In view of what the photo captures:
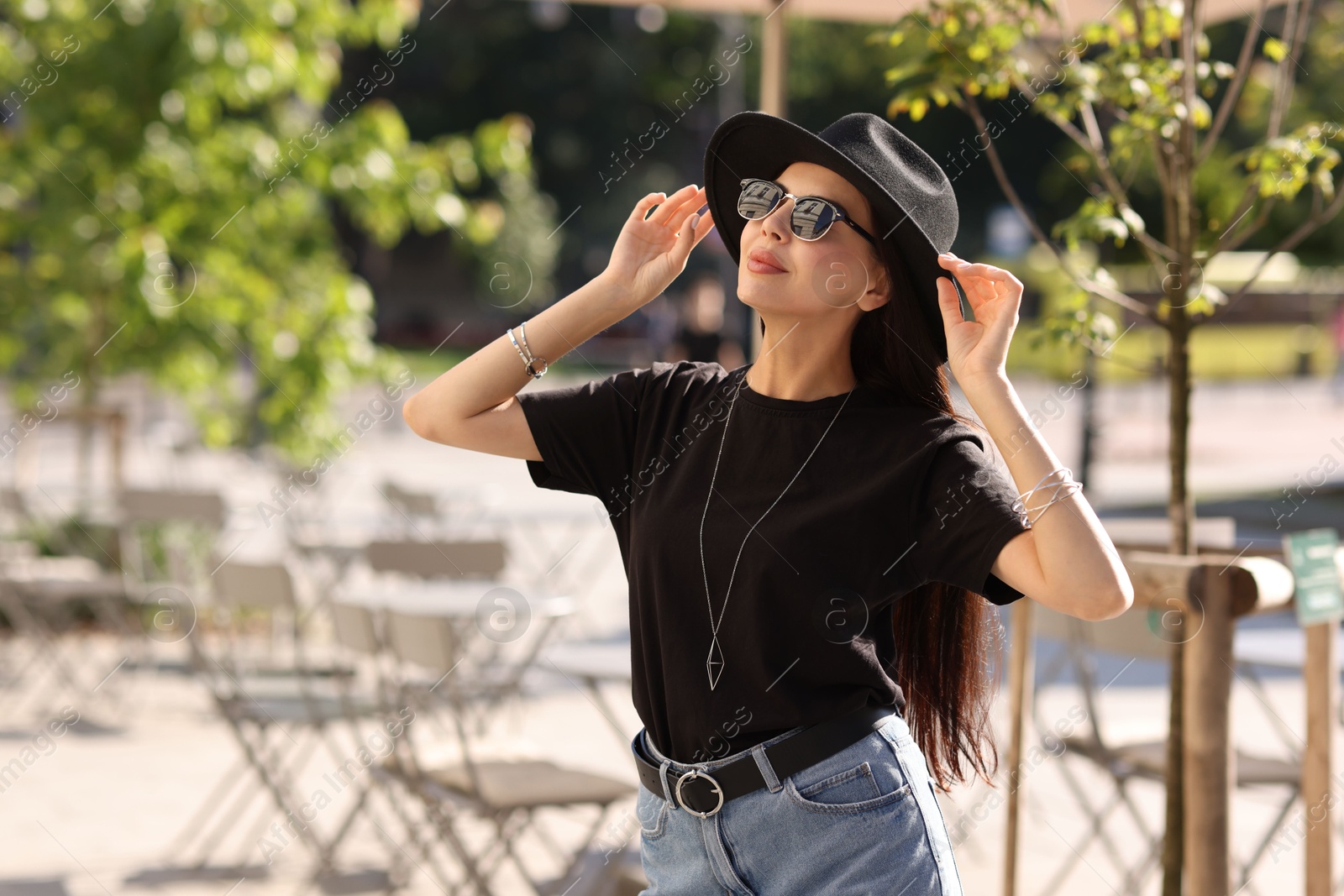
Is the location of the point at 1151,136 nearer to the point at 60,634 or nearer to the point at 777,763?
the point at 777,763

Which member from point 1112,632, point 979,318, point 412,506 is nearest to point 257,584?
point 1112,632

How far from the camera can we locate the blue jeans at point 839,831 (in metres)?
1.80

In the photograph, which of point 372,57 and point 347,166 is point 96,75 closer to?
point 347,166

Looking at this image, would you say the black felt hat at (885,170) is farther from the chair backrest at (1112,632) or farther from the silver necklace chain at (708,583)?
the chair backrest at (1112,632)

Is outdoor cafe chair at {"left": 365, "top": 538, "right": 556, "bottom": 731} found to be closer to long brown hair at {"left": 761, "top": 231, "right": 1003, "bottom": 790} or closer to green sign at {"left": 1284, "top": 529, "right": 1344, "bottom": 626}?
green sign at {"left": 1284, "top": 529, "right": 1344, "bottom": 626}

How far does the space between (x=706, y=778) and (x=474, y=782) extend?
1.98 metres

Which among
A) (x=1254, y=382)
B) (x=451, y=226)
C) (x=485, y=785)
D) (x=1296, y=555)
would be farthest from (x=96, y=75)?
(x=1254, y=382)

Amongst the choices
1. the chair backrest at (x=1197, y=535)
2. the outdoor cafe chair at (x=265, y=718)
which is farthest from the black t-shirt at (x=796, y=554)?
the outdoor cafe chair at (x=265, y=718)

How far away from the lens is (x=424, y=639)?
149 inches

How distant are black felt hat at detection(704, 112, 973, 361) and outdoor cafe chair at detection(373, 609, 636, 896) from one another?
1962 mm

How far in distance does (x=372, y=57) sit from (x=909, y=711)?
137 feet

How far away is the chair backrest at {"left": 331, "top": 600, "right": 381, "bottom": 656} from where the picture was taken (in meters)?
4.04

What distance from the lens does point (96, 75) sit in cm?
795

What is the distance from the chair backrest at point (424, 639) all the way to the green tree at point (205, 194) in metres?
4.40
